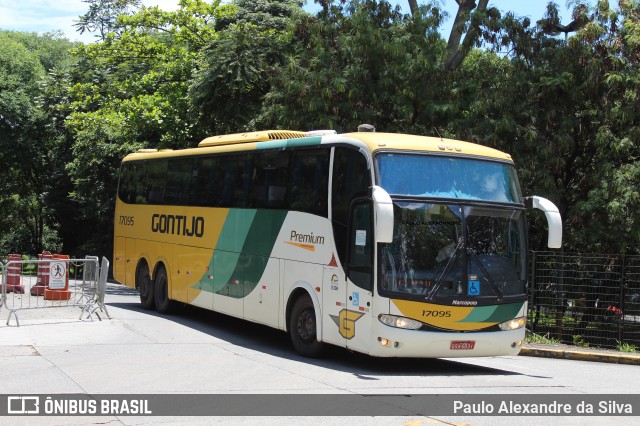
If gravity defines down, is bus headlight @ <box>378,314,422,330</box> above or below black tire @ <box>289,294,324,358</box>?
above

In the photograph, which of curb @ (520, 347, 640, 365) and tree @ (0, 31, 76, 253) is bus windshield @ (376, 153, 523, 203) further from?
tree @ (0, 31, 76, 253)

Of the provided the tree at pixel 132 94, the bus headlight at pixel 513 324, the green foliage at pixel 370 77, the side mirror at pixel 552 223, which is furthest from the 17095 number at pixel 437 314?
the tree at pixel 132 94

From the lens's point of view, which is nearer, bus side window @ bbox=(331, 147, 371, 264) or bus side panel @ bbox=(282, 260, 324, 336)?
bus side window @ bbox=(331, 147, 371, 264)

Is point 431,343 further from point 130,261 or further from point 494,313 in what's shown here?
point 130,261

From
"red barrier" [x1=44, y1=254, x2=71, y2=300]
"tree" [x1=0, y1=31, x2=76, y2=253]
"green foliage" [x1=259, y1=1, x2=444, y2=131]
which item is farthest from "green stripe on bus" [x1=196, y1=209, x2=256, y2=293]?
"tree" [x1=0, y1=31, x2=76, y2=253]

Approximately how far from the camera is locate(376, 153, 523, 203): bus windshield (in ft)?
40.2

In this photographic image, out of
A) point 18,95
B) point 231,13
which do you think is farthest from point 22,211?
point 231,13

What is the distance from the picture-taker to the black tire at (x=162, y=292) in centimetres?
1988

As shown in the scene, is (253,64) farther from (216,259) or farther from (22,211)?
(22,211)

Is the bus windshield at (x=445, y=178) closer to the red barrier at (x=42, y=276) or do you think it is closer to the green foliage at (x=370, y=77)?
the green foliage at (x=370, y=77)

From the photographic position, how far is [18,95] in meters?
47.3

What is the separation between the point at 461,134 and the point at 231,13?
63.3 ft

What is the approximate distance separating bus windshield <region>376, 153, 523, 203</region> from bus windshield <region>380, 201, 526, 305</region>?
9.2 inches
